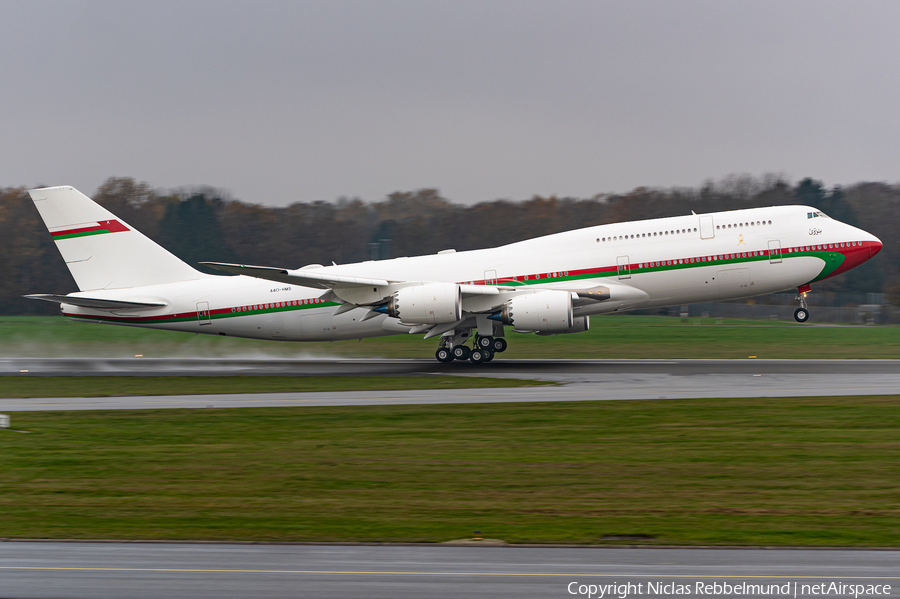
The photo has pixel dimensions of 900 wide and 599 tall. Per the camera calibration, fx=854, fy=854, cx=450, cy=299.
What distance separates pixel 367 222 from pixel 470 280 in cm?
7272

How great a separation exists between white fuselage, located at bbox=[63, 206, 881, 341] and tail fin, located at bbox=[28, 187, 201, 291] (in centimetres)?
69

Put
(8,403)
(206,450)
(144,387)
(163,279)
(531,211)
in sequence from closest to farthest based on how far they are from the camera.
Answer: (206,450)
(8,403)
(144,387)
(163,279)
(531,211)

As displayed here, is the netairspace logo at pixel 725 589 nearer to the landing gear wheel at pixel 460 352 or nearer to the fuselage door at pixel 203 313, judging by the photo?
the landing gear wheel at pixel 460 352

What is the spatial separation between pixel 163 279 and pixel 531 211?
6463 centimetres

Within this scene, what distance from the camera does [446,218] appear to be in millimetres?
98562

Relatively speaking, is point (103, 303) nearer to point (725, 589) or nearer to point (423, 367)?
point (423, 367)

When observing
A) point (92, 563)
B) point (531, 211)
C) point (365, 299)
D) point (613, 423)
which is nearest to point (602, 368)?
point (365, 299)

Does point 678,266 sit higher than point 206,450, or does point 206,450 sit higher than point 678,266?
point 678,266

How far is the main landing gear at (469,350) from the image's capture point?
112ft

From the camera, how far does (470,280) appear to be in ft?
112

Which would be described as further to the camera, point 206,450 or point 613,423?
point 613,423

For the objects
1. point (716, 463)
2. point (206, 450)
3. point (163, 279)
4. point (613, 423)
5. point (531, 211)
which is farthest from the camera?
point (531, 211)

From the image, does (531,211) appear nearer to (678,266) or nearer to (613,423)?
(678,266)

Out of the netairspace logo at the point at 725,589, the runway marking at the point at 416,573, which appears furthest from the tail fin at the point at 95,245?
the netairspace logo at the point at 725,589
